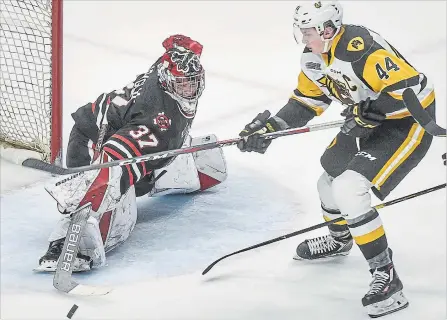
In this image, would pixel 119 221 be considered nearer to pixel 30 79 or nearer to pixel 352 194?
pixel 352 194

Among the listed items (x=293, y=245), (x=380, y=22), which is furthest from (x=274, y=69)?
(x=293, y=245)

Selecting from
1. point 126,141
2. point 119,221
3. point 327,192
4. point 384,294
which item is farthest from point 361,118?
point 119,221

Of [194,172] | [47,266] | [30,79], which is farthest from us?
[30,79]

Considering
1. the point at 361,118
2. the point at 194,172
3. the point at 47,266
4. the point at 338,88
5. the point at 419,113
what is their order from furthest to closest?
the point at 194,172 < the point at 47,266 < the point at 338,88 < the point at 361,118 < the point at 419,113

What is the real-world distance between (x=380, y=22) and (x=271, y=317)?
8.20 ft

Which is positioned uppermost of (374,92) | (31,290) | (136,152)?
(374,92)

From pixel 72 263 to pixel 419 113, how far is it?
3.56 ft

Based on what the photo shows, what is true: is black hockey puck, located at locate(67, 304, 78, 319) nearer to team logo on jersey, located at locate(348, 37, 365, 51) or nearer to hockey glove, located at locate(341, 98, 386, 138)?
hockey glove, located at locate(341, 98, 386, 138)

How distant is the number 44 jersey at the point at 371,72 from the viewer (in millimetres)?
2688

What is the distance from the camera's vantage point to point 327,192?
10.0ft

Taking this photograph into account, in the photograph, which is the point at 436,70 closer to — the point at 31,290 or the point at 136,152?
the point at 136,152

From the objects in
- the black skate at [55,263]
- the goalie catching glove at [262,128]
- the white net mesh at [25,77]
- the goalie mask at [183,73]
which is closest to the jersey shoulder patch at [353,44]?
the goalie catching glove at [262,128]

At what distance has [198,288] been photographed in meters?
2.95

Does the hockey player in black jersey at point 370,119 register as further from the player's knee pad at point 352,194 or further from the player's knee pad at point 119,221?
the player's knee pad at point 119,221
